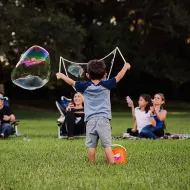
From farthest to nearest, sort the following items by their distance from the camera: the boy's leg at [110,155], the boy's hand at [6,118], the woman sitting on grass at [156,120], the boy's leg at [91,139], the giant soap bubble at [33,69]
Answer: the boy's hand at [6,118] < the woman sitting on grass at [156,120] < the giant soap bubble at [33,69] < the boy's leg at [91,139] < the boy's leg at [110,155]

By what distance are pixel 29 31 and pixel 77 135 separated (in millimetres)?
16198

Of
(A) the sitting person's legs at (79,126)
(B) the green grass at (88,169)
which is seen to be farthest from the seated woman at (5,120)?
(B) the green grass at (88,169)

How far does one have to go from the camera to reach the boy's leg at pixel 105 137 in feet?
23.3

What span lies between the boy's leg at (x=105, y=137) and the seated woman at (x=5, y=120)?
5.44 metres

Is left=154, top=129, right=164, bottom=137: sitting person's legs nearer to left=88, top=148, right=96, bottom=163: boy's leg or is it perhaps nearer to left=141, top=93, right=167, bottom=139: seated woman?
left=141, top=93, right=167, bottom=139: seated woman

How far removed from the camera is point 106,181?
553 cm

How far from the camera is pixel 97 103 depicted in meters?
7.24

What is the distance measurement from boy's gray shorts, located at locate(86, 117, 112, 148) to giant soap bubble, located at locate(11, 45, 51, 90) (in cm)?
189

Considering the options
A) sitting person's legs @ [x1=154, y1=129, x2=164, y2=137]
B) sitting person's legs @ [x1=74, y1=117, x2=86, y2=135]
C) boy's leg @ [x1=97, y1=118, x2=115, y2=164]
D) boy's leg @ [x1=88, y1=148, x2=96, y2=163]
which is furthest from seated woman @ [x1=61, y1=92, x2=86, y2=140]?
boy's leg @ [x1=97, y1=118, x2=115, y2=164]

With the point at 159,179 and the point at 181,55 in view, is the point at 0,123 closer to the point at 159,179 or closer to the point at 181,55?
the point at 159,179

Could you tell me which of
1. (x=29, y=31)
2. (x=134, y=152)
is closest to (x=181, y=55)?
(x=29, y=31)

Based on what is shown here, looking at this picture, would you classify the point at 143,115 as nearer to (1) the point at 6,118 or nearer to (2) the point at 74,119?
(2) the point at 74,119

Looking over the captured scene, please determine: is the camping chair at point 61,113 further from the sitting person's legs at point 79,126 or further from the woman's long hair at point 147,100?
the woman's long hair at point 147,100

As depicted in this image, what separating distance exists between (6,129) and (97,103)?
538 cm
